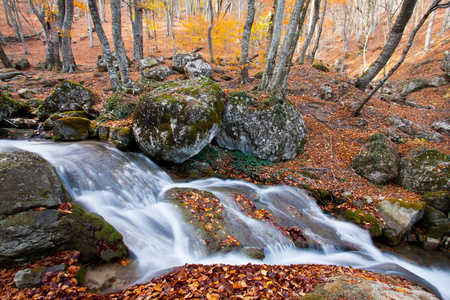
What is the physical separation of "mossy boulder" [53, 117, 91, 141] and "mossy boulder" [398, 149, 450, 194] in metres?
12.1

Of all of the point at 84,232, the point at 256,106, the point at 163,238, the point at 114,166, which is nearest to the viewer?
the point at 84,232

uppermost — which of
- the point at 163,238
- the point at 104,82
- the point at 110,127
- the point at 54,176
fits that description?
the point at 104,82

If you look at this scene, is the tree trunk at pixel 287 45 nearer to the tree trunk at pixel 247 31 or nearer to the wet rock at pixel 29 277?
the tree trunk at pixel 247 31

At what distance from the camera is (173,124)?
6.45m

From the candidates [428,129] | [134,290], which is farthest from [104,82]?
[428,129]

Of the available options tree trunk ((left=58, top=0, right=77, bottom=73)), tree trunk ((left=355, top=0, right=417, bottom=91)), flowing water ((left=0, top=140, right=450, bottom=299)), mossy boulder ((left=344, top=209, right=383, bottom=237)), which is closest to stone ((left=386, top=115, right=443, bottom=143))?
tree trunk ((left=355, top=0, right=417, bottom=91))

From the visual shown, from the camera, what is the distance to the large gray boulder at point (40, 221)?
3.09m

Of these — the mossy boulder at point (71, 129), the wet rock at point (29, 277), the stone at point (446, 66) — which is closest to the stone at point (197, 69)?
the mossy boulder at point (71, 129)

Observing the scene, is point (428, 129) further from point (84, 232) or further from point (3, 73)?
point (3, 73)

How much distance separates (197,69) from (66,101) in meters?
7.57

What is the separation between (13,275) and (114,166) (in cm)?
359

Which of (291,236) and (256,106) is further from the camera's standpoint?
(256,106)

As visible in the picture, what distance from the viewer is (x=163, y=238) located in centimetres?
480

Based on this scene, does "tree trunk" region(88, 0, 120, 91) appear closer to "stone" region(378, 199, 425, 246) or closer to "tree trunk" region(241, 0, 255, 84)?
"tree trunk" region(241, 0, 255, 84)
